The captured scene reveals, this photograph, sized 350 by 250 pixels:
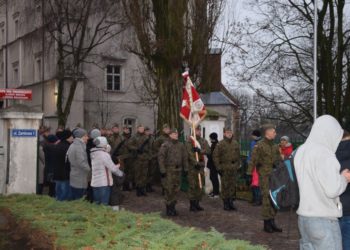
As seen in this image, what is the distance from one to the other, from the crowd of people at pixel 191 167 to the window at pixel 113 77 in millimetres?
21643

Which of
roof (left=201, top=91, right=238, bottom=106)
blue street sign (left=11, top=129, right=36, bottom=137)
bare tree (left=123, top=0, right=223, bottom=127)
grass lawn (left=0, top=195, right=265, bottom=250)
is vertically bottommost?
grass lawn (left=0, top=195, right=265, bottom=250)

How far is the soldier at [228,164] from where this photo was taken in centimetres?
1321

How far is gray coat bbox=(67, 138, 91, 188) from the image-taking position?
1070 cm

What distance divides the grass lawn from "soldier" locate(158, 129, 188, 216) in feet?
8.64

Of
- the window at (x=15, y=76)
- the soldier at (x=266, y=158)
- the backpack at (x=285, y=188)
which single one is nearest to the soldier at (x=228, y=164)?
the soldier at (x=266, y=158)

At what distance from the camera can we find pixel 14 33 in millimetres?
42844

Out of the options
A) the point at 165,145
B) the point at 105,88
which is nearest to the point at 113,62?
the point at 105,88

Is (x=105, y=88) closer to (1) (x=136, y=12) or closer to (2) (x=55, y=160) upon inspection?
(1) (x=136, y=12)

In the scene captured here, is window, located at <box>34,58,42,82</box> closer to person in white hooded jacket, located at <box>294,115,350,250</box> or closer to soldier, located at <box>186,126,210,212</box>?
soldier, located at <box>186,126,210,212</box>

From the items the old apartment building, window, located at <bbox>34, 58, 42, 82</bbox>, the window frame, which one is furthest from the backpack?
window, located at <bbox>34, 58, 42, 82</bbox>

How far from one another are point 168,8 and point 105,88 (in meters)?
21.1

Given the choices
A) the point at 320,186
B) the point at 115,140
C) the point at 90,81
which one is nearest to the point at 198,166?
the point at 115,140

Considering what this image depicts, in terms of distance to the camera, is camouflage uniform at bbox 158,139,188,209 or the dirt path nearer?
the dirt path

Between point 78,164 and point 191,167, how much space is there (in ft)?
10.4
